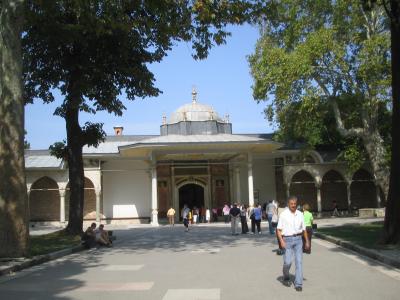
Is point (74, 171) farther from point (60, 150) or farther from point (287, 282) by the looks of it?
point (287, 282)

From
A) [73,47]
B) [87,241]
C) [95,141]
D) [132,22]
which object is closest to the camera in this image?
[132,22]

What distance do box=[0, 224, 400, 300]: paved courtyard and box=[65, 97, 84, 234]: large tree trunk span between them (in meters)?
6.94

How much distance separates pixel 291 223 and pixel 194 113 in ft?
106

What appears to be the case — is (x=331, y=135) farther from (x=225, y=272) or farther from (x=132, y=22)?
(x=225, y=272)

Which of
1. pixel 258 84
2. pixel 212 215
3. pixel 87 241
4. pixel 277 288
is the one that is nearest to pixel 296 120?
pixel 258 84

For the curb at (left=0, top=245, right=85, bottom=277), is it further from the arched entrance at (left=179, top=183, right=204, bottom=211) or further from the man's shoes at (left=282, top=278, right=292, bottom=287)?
the arched entrance at (left=179, top=183, right=204, bottom=211)

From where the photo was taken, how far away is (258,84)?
29.2 m

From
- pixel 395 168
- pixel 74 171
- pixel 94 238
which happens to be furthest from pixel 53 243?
pixel 395 168

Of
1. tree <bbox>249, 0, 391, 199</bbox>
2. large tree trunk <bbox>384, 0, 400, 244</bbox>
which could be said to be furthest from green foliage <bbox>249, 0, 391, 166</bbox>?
large tree trunk <bbox>384, 0, 400, 244</bbox>

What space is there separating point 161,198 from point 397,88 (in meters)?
26.7

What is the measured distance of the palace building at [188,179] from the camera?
3719 centimetres

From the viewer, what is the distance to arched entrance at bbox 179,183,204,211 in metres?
40.0

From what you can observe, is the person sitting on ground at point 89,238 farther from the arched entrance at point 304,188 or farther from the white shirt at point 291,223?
the arched entrance at point 304,188

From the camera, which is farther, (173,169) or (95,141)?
(173,169)
